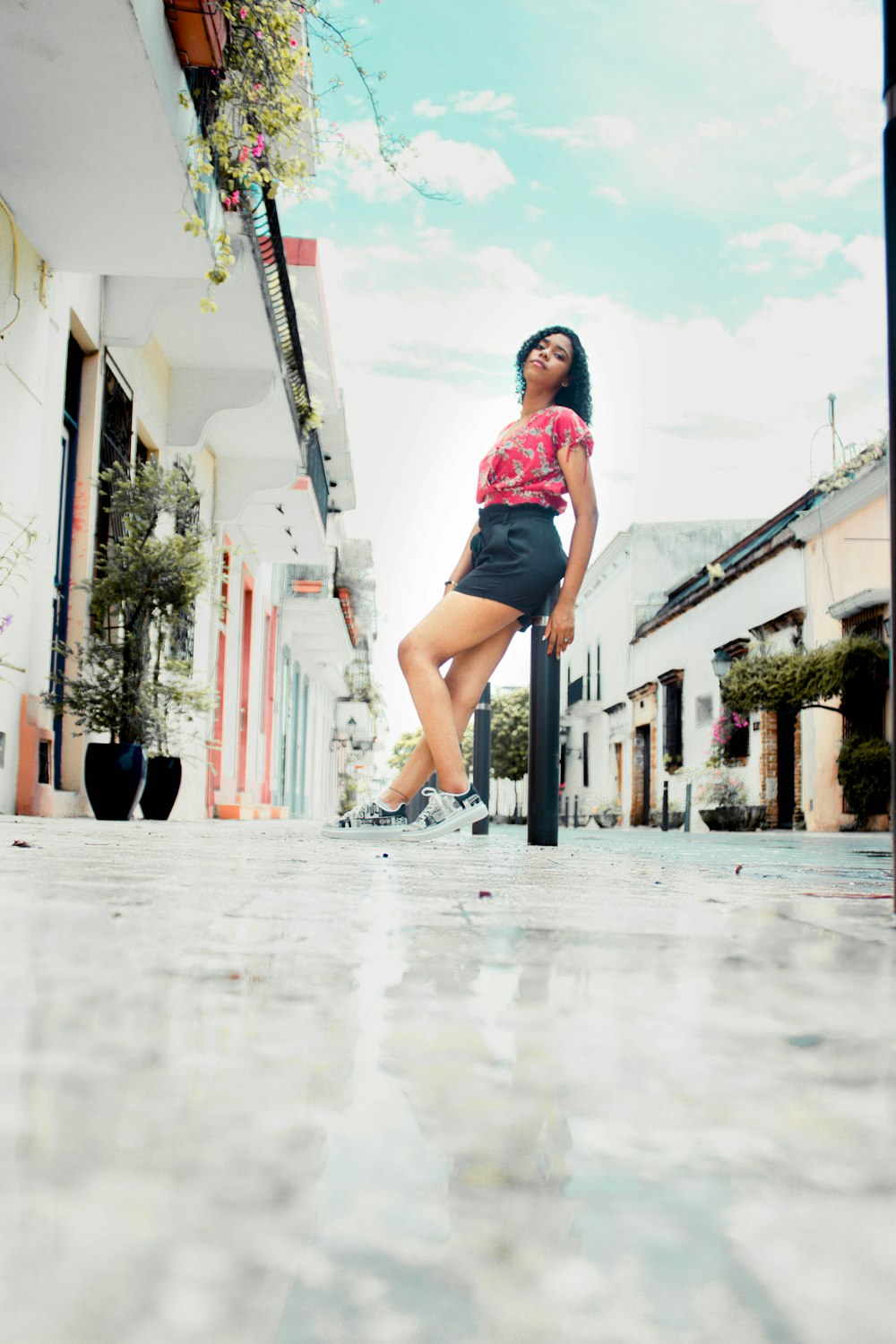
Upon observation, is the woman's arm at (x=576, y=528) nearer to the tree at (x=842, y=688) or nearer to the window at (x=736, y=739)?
the tree at (x=842, y=688)

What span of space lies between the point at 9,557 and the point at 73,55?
7.48 ft

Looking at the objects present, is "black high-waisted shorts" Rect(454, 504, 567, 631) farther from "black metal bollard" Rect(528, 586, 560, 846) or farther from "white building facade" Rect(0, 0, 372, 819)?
"white building facade" Rect(0, 0, 372, 819)

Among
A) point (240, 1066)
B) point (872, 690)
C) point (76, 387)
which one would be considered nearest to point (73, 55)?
point (76, 387)

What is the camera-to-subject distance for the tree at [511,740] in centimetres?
4144

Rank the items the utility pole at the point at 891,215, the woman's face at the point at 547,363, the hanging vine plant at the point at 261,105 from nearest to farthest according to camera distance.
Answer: the utility pole at the point at 891,215 → the woman's face at the point at 547,363 → the hanging vine plant at the point at 261,105

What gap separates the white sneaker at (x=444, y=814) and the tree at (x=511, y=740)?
36.4m

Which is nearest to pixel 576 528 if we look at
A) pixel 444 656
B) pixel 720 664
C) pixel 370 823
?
pixel 444 656

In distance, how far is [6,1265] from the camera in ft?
0.77

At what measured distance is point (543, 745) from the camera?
13.7 feet

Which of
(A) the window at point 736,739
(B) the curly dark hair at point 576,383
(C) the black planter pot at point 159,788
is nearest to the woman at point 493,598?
(B) the curly dark hair at point 576,383

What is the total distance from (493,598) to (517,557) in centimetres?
16

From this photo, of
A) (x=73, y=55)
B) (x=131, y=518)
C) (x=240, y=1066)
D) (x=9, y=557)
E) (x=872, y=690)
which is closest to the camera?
(x=240, y=1066)

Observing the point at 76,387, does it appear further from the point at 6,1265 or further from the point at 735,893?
the point at 6,1265

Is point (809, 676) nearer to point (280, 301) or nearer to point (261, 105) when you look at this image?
point (280, 301)
